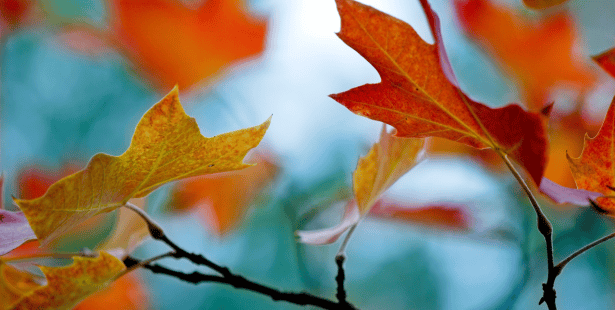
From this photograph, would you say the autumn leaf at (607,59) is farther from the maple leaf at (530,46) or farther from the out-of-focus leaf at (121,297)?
the out-of-focus leaf at (121,297)

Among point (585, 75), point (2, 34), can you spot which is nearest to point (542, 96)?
point (585, 75)

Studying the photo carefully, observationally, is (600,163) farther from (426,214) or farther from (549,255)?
(426,214)

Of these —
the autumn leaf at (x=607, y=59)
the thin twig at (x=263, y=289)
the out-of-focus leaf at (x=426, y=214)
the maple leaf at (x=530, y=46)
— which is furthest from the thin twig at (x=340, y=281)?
the maple leaf at (x=530, y=46)

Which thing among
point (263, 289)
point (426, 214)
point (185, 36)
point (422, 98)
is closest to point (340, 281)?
point (263, 289)

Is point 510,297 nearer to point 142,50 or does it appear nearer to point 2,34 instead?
point 142,50

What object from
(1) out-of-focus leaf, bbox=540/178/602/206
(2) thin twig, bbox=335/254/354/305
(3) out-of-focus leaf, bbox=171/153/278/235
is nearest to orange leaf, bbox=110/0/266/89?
(3) out-of-focus leaf, bbox=171/153/278/235
